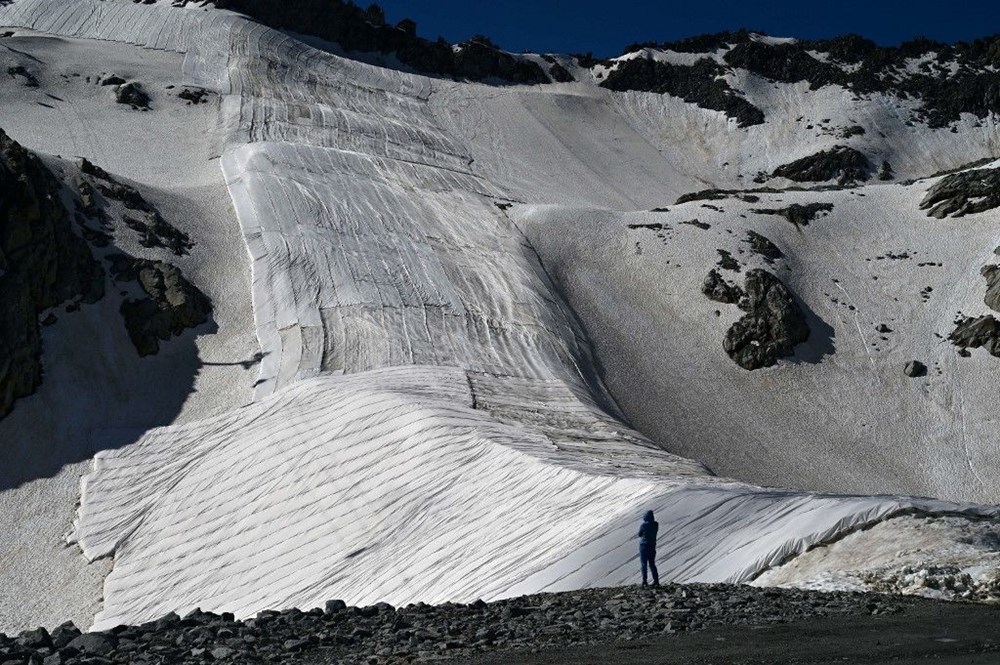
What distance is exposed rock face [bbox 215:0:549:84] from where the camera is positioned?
9062cm

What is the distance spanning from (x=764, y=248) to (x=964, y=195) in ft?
39.2

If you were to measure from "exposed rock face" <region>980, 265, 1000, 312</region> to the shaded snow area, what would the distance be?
0.46 m

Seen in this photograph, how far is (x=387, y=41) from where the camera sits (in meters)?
93.0

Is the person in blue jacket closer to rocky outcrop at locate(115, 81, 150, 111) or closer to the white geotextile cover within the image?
the white geotextile cover

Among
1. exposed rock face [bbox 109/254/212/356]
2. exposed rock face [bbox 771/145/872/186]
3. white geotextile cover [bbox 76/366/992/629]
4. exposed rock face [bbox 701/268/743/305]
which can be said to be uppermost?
exposed rock face [bbox 771/145/872/186]

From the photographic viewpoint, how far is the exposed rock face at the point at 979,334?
41.8 m

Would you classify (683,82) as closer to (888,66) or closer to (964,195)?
(888,66)

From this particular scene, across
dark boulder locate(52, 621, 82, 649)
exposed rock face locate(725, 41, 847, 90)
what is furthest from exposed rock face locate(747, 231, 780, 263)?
exposed rock face locate(725, 41, 847, 90)

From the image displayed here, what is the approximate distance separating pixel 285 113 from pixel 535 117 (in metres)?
22.2

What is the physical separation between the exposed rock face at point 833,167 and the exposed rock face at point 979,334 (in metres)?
34.0

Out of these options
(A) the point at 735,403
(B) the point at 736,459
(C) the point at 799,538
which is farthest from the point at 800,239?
(C) the point at 799,538

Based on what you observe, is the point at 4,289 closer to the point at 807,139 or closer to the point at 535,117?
the point at 535,117

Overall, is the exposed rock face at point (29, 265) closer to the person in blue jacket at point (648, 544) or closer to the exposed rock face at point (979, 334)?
the person in blue jacket at point (648, 544)

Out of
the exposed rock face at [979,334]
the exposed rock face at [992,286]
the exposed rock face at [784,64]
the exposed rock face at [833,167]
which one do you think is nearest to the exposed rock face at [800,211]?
the exposed rock face at [992,286]
